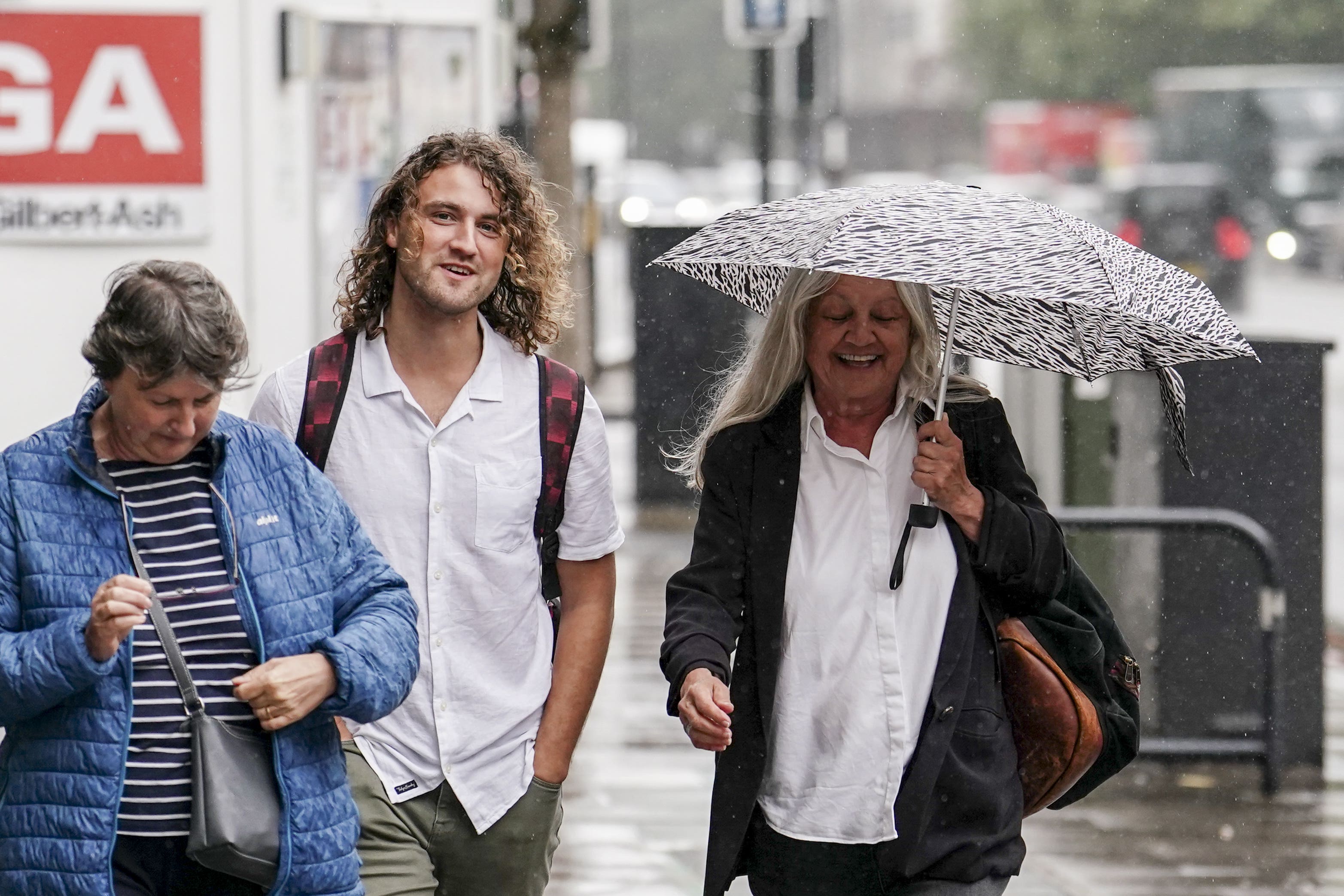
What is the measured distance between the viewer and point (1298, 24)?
5125 cm

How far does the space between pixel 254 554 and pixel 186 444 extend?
0.64 feet

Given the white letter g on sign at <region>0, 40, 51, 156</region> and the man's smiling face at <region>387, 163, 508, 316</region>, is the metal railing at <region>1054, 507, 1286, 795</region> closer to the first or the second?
the man's smiling face at <region>387, 163, 508, 316</region>

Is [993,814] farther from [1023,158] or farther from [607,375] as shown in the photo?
[1023,158]

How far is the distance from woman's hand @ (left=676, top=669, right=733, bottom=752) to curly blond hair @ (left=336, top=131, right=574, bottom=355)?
0.75 metres

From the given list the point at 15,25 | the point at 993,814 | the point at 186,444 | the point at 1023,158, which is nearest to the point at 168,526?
the point at 186,444

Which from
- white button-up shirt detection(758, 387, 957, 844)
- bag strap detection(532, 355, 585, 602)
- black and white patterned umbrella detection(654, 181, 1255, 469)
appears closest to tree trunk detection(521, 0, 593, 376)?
black and white patterned umbrella detection(654, 181, 1255, 469)

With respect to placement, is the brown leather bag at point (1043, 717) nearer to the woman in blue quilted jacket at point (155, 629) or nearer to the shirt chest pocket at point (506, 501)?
the shirt chest pocket at point (506, 501)

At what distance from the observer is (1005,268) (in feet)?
10.5

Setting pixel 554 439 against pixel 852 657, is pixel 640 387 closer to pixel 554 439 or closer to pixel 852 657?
pixel 554 439

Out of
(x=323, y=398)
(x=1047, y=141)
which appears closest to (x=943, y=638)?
(x=323, y=398)

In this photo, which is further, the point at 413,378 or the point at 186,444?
the point at 413,378

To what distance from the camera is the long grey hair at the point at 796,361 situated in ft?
11.4

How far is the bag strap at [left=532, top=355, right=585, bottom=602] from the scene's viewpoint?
347 centimetres

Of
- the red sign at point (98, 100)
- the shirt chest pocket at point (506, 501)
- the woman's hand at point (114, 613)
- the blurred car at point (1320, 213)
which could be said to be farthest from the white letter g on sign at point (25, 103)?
the blurred car at point (1320, 213)
